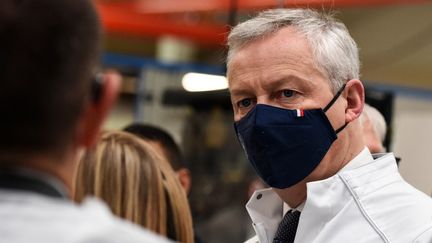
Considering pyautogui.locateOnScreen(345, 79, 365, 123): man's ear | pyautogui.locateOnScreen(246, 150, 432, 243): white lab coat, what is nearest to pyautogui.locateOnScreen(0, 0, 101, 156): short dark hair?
pyautogui.locateOnScreen(246, 150, 432, 243): white lab coat

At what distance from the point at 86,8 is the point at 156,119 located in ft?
9.54

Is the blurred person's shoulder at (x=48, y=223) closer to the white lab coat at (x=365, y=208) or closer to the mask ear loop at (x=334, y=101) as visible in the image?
the white lab coat at (x=365, y=208)

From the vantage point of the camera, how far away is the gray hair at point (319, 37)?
154 centimetres

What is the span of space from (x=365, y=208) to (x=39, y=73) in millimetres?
889

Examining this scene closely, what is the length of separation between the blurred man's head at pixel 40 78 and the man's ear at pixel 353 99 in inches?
36.3

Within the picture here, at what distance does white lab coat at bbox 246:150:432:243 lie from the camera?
1.37m

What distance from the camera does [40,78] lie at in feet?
2.30

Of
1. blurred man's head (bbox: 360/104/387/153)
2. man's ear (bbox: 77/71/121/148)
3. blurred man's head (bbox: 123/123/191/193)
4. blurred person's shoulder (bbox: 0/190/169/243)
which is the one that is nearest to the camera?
blurred person's shoulder (bbox: 0/190/169/243)

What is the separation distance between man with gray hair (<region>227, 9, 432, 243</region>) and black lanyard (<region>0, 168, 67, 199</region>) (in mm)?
827

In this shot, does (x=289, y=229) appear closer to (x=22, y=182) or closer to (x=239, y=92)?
(x=239, y=92)

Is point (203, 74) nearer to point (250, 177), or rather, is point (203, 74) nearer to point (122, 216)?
point (250, 177)

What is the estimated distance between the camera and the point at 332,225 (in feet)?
4.64

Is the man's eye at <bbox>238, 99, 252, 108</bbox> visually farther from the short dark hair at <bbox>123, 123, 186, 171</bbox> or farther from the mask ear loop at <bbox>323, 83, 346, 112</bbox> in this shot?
the short dark hair at <bbox>123, 123, 186, 171</bbox>

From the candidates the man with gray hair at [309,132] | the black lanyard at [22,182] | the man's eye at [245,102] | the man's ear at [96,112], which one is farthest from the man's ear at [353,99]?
the black lanyard at [22,182]
